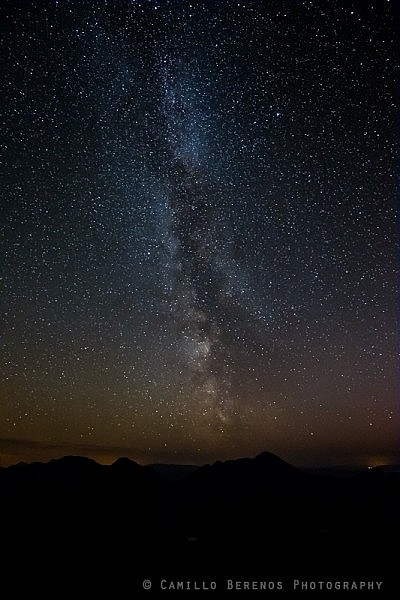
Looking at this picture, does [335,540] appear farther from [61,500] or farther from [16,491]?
[16,491]

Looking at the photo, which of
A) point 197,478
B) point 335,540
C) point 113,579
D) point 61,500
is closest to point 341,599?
point 113,579

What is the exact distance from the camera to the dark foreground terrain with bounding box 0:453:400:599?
46.6 feet

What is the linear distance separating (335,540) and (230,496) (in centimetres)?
1707

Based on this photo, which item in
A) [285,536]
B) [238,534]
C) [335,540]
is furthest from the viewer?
[238,534]

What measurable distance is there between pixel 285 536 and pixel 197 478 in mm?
33275

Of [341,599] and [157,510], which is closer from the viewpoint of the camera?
[341,599]

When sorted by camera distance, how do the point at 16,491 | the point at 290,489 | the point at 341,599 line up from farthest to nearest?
the point at 290,489, the point at 16,491, the point at 341,599

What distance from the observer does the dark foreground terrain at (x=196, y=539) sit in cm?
1421

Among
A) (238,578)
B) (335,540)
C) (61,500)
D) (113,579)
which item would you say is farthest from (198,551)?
(61,500)

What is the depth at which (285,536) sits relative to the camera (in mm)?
22391

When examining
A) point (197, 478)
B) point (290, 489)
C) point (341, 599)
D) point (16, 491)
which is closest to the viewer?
point (341, 599)

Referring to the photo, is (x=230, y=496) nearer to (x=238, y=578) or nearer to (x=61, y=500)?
(x=61, y=500)

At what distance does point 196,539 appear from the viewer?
21.9 meters

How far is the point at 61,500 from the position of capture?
104 feet
